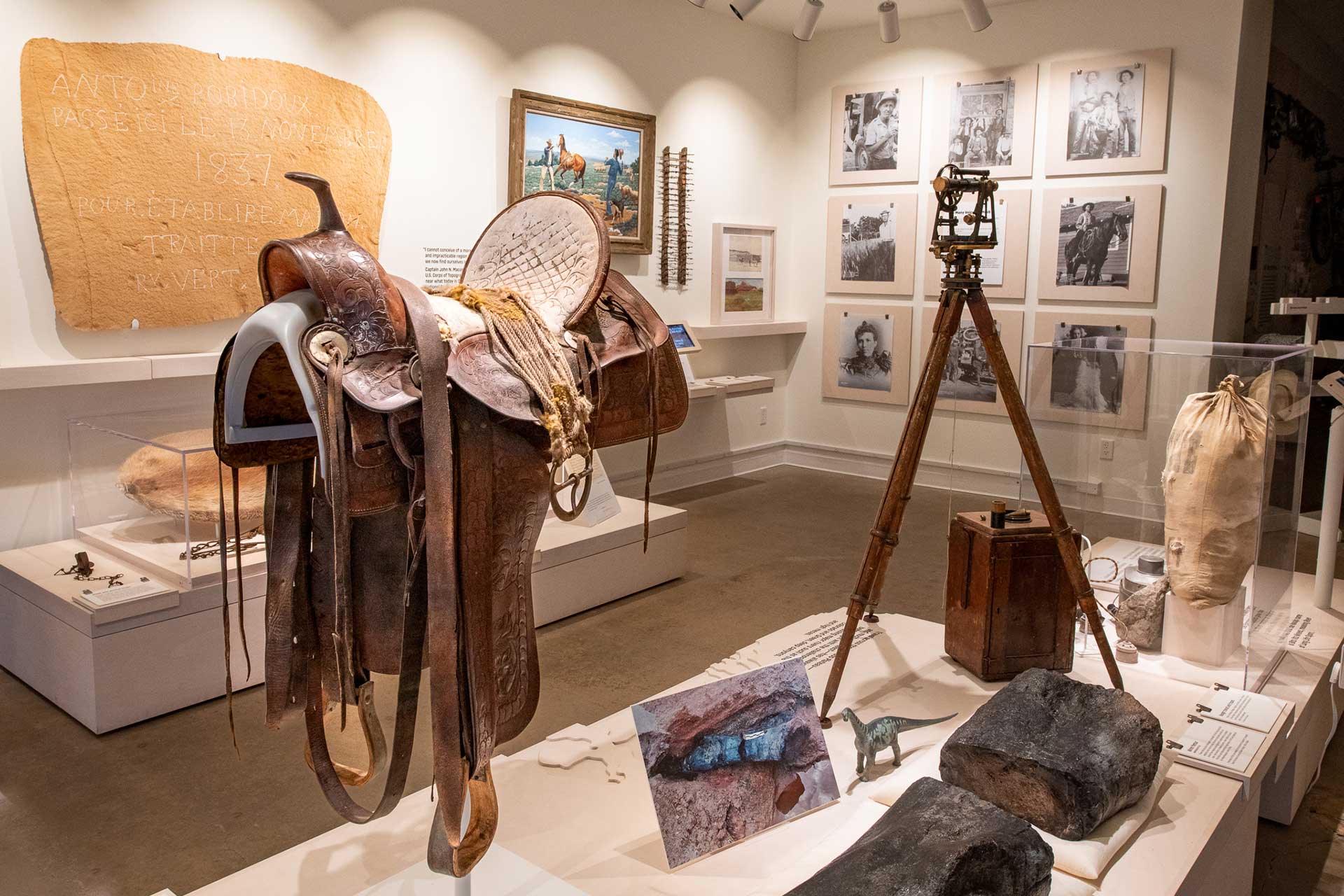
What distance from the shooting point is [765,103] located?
677 centimetres

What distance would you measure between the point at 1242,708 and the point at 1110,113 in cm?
423

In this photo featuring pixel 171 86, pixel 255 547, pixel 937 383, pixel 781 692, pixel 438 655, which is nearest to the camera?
pixel 438 655

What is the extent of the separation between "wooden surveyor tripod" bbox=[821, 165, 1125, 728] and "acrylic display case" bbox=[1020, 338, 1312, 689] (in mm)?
522

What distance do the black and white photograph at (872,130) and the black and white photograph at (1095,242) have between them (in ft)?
4.15

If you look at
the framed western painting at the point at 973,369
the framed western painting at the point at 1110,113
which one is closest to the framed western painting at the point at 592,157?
the framed western painting at the point at 973,369

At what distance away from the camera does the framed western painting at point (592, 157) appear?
16.5ft

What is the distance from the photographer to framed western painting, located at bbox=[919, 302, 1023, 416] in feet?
20.6

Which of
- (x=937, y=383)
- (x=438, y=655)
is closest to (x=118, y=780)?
(x=438, y=655)

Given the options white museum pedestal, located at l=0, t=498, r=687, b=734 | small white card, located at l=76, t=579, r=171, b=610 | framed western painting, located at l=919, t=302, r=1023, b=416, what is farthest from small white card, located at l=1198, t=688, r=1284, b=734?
framed western painting, located at l=919, t=302, r=1023, b=416

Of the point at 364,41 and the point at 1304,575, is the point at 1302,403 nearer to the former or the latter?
the point at 1304,575

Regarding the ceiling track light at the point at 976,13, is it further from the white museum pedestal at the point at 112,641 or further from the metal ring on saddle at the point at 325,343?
the metal ring on saddle at the point at 325,343

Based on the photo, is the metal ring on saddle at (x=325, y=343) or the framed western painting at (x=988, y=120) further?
the framed western painting at (x=988, y=120)

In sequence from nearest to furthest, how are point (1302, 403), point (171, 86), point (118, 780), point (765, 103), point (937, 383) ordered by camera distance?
1. point (937, 383)
2. point (118, 780)
3. point (1302, 403)
4. point (171, 86)
5. point (765, 103)

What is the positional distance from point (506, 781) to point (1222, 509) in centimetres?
203
